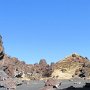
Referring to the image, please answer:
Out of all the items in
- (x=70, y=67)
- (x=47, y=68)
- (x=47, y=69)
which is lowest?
(x=70, y=67)

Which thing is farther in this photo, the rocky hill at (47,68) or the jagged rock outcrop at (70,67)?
the jagged rock outcrop at (70,67)

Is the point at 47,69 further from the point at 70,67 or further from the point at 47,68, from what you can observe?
the point at 70,67

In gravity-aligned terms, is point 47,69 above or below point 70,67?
above

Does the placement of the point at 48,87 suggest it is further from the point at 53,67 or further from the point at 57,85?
the point at 53,67

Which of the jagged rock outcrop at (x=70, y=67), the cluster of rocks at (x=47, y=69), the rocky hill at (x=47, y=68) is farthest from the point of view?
the jagged rock outcrop at (x=70, y=67)

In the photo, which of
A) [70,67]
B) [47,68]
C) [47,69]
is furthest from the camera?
[47,68]

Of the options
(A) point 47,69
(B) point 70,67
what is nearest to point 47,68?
(A) point 47,69

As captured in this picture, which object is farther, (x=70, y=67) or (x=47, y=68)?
(x=47, y=68)

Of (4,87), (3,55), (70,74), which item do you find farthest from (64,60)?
(4,87)

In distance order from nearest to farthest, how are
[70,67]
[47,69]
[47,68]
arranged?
[70,67], [47,69], [47,68]

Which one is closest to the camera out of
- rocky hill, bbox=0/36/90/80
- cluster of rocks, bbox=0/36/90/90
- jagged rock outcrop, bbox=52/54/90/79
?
cluster of rocks, bbox=0/36/90/90

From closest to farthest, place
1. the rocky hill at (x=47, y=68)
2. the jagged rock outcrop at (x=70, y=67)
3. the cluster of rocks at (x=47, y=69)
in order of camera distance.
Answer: the cluster of rocks at (x=47, y=69), the rocky hill at (x=47, y=68), the jagged rock outcrop at (x=70, y=67)

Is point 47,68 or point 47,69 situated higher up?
point 47,68

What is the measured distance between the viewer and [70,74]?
76562 millimetres
